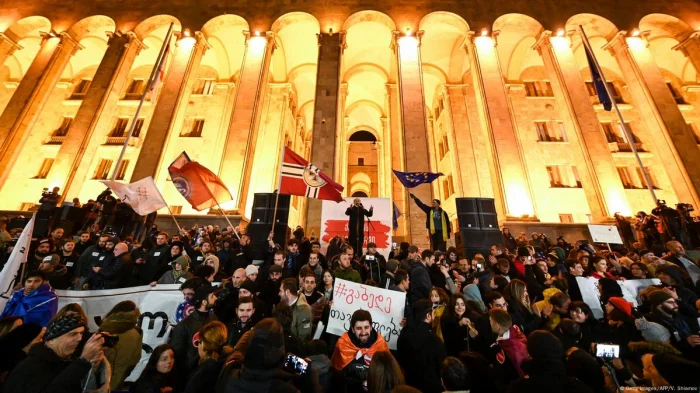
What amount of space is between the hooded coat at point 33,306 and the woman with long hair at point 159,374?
82.2 inches

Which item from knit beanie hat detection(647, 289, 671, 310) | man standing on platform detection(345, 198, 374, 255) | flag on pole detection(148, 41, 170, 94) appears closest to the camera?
knit beanie hat detection(647, 289, 671, 310)

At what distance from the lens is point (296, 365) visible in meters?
2.84

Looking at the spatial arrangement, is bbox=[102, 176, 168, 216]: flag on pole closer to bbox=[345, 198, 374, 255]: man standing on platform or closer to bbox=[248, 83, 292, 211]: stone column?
bbox=[345, 198, 374, 255]: man standing on platform

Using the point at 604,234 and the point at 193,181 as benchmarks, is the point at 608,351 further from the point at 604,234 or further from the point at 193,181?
the point at 604,234

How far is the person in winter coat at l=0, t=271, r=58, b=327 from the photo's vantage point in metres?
4.16

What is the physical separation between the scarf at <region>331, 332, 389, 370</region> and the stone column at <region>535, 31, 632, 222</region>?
1587 cm

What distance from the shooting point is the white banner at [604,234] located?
11.6 meters

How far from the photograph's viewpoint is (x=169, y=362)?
337 cm

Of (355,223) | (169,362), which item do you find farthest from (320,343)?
(355,223)

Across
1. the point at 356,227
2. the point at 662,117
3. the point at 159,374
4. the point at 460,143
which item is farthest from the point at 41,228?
the point at 662,117

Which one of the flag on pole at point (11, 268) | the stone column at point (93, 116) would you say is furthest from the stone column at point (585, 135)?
the stone column at point (93, 116)

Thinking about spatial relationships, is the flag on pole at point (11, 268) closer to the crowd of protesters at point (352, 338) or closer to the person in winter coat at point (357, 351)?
the crowd of protesters at point (352, 338)

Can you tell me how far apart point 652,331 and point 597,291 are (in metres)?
2.17

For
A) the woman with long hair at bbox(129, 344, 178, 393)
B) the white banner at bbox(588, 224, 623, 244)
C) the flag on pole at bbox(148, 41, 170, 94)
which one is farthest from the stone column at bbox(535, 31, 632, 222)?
the flag on pole at bbox(148, 41, 170, 94)
